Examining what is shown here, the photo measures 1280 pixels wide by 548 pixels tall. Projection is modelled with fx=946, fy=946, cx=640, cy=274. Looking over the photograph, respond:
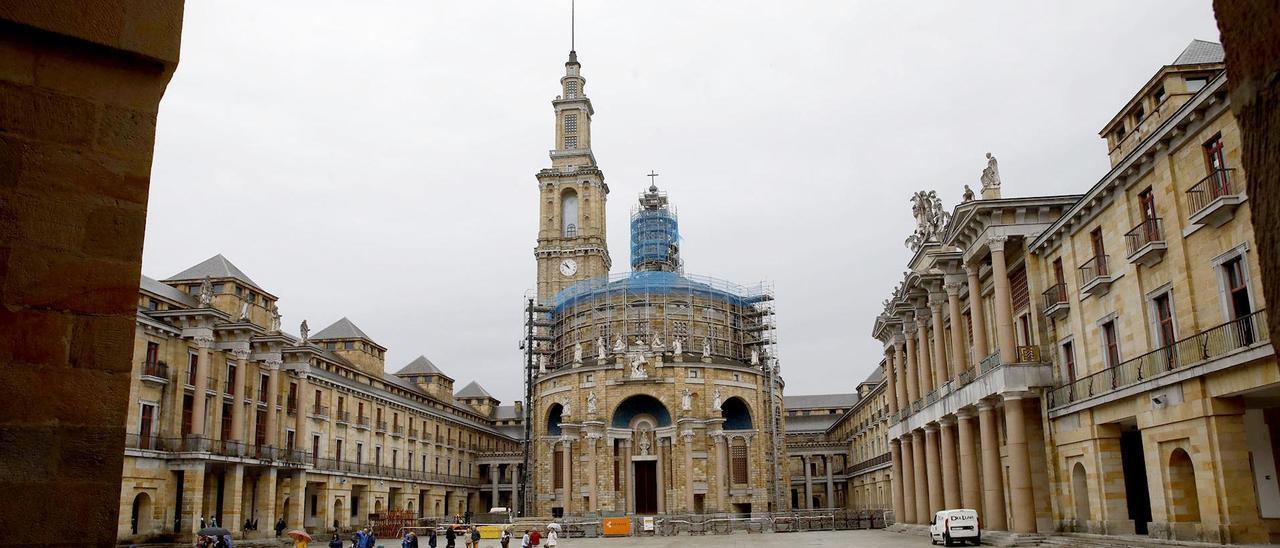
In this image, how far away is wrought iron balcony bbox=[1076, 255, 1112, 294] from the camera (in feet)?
85.3

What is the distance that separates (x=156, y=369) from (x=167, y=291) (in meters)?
5.82

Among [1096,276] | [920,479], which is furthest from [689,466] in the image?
[1096,276]

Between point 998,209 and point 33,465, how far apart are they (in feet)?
97.1

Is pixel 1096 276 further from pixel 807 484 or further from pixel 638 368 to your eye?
pixel 807 484

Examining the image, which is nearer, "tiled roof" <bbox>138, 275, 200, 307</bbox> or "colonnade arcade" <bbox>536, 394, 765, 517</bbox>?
"tiled roof" <bbox>138, 275, 200, 307</bbox>

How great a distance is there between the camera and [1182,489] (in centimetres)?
2306

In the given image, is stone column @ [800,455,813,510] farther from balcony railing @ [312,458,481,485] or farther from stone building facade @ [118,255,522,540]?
stone building facade @ [118,255,522,540]

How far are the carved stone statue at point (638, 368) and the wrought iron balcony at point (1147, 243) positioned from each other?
44.9 m

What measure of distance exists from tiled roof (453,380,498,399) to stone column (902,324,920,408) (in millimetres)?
68691

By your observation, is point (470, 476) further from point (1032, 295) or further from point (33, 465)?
point (33, 465)

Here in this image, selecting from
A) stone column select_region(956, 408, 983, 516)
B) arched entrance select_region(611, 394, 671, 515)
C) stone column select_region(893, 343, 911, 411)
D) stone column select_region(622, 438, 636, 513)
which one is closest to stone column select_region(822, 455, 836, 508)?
arched entrance select_region(611, 394, 671, 515)

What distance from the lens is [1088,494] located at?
→ 2762 cm

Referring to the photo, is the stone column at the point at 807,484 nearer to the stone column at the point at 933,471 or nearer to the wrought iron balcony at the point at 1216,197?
the stone column at the point at 933,471

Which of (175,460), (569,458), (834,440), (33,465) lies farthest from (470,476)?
(33,465)
